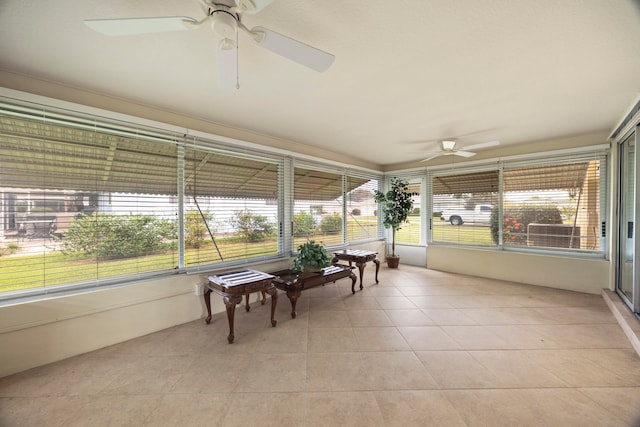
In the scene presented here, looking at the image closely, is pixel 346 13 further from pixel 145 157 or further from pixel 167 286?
pixel 167 286

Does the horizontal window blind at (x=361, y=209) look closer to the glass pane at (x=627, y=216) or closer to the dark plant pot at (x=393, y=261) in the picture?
the dark plant pot at (x=393, y=261)

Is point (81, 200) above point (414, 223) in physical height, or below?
above

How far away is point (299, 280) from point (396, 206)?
3.13 m

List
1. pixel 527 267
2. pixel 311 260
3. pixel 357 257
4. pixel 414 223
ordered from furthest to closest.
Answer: pixel 414 223, pixel 527 267, pixel 357 257, pixel 311 260

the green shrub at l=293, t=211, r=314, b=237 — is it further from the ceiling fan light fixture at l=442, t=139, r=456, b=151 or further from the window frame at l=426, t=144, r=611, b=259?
the window frame at l=426, t=144, r=611, b=259

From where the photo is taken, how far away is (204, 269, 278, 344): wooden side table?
2342 mm

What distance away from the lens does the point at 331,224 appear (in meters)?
4.59

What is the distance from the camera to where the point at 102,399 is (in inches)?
64.1

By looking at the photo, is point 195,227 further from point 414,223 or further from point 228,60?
point 414,223

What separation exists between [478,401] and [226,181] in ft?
10.7

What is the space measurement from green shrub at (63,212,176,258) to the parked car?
490cm

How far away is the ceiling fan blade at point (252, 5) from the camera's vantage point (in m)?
1.05

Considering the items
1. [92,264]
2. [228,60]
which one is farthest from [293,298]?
[228,60]

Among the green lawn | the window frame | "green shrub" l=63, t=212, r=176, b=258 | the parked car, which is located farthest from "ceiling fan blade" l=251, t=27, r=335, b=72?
the parked car
